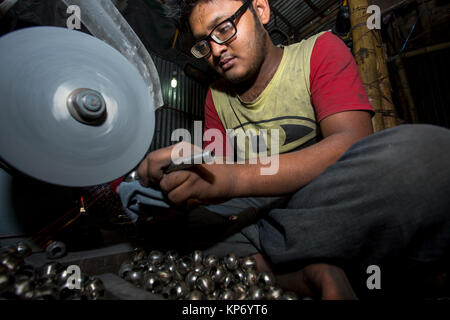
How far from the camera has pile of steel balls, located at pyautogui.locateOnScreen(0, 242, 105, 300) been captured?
68 cm

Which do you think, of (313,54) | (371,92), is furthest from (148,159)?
(371,92)

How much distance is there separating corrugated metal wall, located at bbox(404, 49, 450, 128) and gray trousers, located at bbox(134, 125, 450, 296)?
14.5ft

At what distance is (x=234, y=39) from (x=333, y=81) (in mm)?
619

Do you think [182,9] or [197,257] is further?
[182,9]

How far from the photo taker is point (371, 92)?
168cm

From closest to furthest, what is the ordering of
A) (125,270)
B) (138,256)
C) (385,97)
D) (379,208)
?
(379,208)
(125,270)
(138,256)
(385,97)

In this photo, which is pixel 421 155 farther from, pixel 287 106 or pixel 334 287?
pixel 287 106

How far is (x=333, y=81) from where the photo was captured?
1050 millimetres

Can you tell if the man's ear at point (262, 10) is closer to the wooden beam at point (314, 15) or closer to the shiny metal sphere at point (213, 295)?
the shiny metal sphere at point (213, 295)

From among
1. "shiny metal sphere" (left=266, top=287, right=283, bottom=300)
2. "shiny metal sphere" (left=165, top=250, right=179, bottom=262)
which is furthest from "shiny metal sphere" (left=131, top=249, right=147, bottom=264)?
"shiny metal sphere" (left=266, top=287, right=283, bottom=300)

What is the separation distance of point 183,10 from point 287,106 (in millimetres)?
958

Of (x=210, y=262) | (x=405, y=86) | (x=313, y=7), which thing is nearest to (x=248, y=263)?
(x=210, y=262)

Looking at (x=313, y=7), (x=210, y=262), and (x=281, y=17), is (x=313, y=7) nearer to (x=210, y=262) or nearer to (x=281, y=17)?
(x=281, y=17)

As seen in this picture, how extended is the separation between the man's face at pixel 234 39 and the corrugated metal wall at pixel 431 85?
4.28 m
